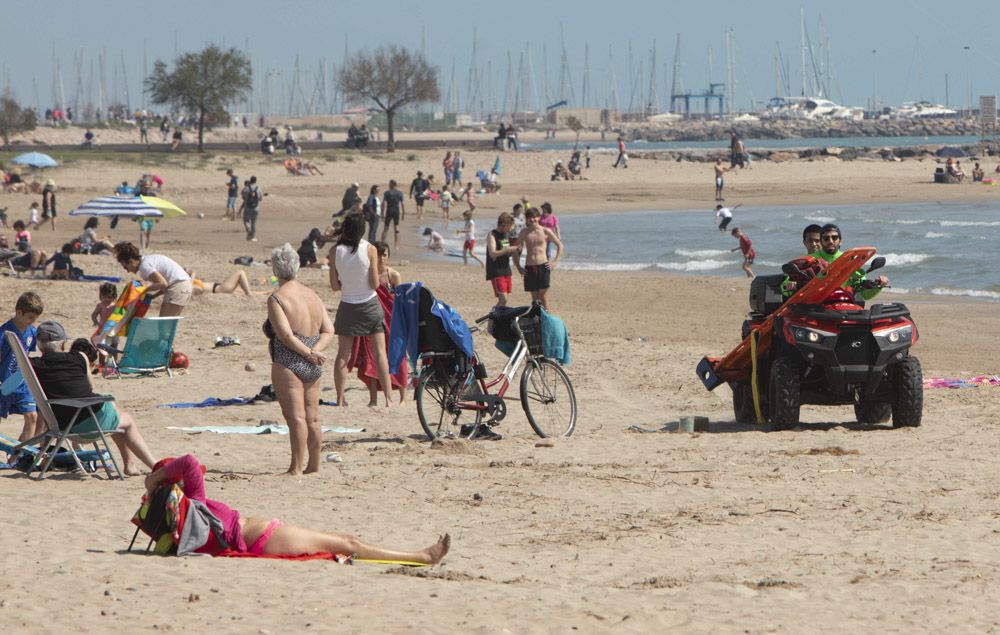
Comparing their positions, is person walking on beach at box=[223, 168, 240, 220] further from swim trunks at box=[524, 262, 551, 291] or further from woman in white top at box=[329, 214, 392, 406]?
woman in white top at box=[329, 214, 392, 406]

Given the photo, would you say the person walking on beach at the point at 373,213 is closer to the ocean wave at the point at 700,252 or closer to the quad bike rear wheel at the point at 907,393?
the ocean wave at the point at 700,252

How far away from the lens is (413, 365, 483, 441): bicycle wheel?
9680 millimetres

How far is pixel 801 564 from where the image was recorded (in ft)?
21.7

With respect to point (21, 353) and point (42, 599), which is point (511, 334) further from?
point (42, 599)

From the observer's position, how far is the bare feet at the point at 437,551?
6488mm

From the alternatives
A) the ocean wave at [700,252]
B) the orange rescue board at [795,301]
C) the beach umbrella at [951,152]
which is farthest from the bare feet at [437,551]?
the beach umbrella at [951,152]

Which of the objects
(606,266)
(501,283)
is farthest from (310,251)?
(501,283)

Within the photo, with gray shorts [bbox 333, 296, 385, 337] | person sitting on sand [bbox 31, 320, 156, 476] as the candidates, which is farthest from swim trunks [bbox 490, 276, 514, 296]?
person sitting on sand [bbox 31, 320, 156, 476]

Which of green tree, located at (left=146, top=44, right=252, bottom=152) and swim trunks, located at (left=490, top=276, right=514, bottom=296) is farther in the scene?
green tree, located at (left=146, top=44, right=252, bottom=152)

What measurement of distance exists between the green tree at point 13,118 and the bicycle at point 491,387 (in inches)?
2545

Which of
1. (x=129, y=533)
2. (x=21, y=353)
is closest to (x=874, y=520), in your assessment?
(x=129, y=533)

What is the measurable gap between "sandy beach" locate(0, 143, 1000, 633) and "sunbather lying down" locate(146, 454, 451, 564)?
0.13 m

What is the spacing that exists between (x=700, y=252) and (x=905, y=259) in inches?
172

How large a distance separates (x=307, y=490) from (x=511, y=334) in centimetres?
244
